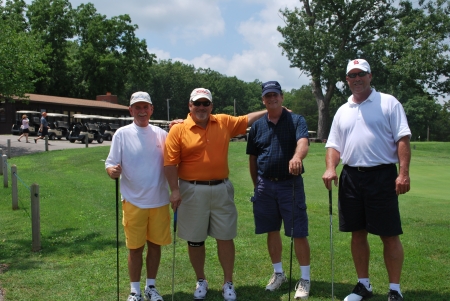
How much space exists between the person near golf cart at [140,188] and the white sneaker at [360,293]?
1799mm

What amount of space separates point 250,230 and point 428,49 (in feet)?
110

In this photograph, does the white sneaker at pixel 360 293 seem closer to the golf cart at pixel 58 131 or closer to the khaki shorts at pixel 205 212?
the khaki shorts at pixel 205 212

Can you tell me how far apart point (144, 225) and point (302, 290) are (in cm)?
164

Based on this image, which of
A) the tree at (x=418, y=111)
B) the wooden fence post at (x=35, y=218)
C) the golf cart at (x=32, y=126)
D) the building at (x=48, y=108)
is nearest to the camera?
the wooden fence post at (x=35, y=218)

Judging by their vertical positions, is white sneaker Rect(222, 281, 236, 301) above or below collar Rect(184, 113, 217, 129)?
below

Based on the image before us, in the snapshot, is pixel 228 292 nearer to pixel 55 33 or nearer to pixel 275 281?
pixel 275 281

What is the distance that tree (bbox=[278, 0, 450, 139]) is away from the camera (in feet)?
120

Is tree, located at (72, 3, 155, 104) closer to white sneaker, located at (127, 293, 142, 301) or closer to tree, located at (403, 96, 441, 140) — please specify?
tree, located at (403, 96, 441, 140)

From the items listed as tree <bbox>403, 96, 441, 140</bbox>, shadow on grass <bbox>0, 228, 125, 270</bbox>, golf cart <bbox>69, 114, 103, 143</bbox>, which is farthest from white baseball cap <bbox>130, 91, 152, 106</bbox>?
tree <bbox>403, 96, 441, 140</bbox>

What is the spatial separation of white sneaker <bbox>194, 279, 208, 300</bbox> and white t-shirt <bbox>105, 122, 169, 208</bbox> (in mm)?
870

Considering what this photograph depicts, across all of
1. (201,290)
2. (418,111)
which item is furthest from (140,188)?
(418,111)

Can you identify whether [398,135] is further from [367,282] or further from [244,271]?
[244,271]

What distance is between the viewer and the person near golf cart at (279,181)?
4.62 metres

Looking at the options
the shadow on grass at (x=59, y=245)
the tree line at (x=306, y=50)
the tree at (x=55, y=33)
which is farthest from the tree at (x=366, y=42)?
the shadow on grass at (x=59, y=245)
